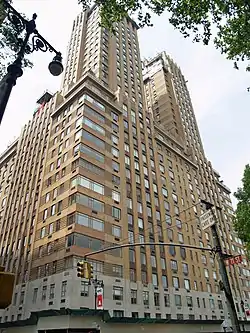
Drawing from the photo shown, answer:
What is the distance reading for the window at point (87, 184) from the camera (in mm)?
34594

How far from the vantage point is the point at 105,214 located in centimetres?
3538

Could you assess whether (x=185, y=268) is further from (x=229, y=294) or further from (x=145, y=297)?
(x=229, y=294)

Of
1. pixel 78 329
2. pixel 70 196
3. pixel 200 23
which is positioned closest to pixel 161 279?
pixel 78 329

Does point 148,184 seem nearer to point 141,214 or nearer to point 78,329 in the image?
point 141,214

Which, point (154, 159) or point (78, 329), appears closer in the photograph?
→ point (78, 329)

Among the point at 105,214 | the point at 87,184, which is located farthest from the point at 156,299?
the point at 87,184

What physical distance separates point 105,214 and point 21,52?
3074cm

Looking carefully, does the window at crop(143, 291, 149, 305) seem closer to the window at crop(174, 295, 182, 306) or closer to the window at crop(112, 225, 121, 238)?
the window at crop(174, 295, 182, 306)

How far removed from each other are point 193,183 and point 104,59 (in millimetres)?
32652

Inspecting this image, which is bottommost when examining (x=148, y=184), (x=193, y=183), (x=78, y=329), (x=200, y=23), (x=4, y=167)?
(x=78, y=329)

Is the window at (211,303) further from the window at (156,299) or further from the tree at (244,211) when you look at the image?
the tree at (244,211)

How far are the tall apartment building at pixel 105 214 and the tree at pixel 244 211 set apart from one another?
14976mm

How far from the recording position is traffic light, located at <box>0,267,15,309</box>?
3229 mm

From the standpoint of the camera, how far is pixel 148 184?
153 ft
